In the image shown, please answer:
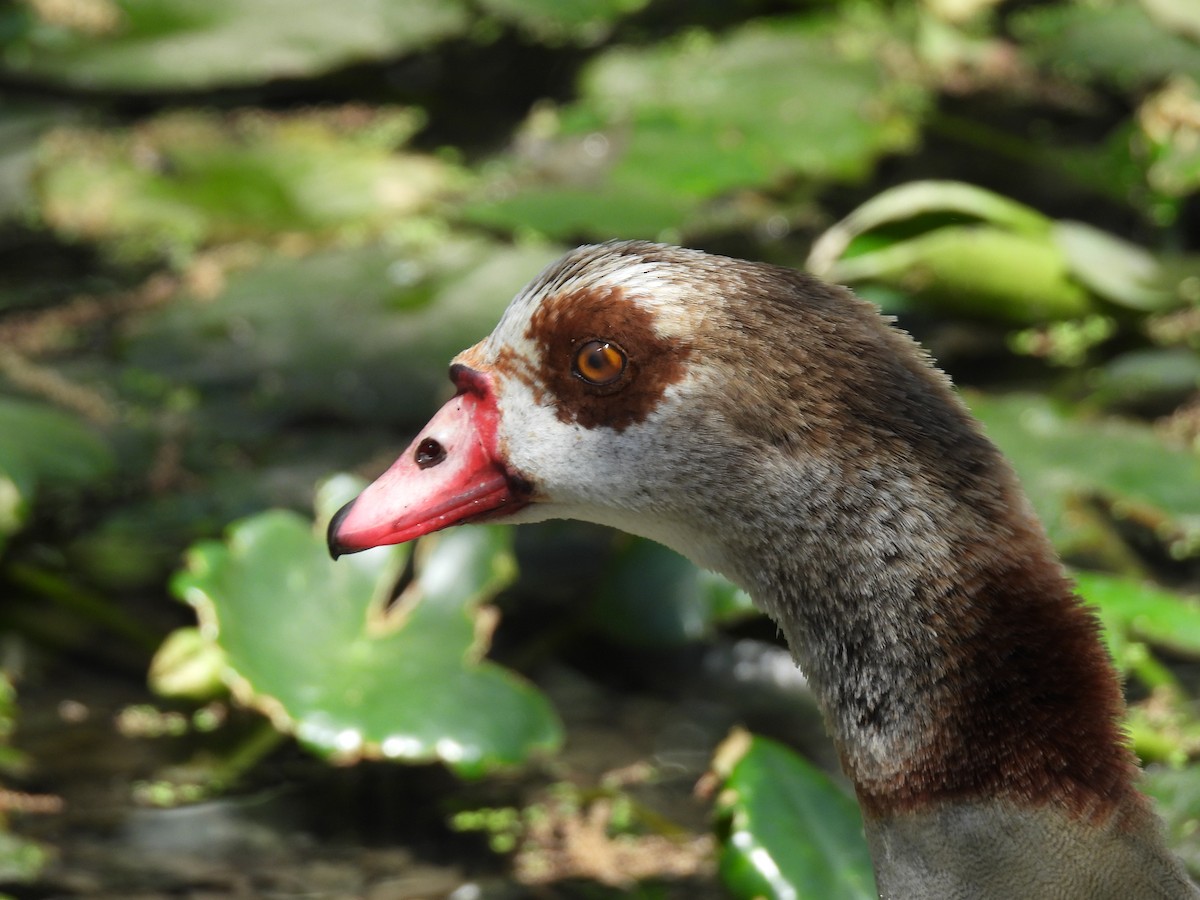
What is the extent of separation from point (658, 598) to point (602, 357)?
1703 millimetres

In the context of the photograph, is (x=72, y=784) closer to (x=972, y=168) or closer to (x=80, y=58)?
(x=80, y=58)

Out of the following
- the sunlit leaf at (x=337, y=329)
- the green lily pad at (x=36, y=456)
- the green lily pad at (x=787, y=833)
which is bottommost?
the green lily pad at (x=787, y=833)

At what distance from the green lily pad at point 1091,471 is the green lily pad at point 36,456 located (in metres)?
2.18

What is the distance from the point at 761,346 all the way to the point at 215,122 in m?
4.25

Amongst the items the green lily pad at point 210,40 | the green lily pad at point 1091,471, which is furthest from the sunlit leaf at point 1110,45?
the green lily pad at point 210,40

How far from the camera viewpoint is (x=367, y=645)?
3.29 meters

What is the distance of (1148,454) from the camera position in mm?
3781

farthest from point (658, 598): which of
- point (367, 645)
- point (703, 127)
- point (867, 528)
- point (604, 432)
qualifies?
point (703, 127)

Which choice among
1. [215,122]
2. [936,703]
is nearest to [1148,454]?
[936,703]

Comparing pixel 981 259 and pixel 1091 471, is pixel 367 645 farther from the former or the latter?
pixel 981 259

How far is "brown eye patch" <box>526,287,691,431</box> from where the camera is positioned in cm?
201

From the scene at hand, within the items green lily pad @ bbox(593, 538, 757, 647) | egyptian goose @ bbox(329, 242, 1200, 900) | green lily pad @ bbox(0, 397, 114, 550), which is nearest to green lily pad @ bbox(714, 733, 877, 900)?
egyptian goose @ bbox(329, 242, 1200, 900)

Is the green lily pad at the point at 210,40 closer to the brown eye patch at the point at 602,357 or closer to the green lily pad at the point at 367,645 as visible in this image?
the green lily pad at the point at 367,645

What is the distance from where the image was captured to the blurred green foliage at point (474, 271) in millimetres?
3301
